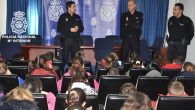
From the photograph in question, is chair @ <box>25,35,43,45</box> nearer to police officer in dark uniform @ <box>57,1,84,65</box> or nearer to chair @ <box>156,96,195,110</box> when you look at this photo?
police officer in dark uniform @ <box>57,1,84,65</box>

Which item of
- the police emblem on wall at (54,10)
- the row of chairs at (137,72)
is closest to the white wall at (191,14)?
the police emblem on wall at (54,10)

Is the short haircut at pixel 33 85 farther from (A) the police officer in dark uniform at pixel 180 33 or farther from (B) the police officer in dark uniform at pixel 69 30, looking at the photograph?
(A) the police officer in dark uniform at pixel 180 33

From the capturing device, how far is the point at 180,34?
30.6 ft

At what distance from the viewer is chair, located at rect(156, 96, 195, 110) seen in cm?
390

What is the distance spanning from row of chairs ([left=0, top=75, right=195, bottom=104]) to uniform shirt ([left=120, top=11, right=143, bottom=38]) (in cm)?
382

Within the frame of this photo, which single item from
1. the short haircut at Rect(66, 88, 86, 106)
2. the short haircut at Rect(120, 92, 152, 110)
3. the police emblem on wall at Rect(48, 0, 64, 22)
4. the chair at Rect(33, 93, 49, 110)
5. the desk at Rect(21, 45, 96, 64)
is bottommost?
the desk at Rect(21, 45, 96, 64)

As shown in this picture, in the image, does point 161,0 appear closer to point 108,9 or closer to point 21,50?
point 108,9

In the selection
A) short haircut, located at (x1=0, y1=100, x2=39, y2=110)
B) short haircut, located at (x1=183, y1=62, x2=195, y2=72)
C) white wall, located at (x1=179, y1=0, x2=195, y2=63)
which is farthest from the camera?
white wall, located at (x1=179, y1=0, x2=195, y2=63)

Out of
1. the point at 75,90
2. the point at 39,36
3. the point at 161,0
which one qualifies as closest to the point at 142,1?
the point at 161,0

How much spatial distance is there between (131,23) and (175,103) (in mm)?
5583

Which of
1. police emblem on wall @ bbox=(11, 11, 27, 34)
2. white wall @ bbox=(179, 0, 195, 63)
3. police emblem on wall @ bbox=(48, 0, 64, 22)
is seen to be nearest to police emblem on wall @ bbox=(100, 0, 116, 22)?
police emblem on wall @ bbox=(48, 0, 64, 22)

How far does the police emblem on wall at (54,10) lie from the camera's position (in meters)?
12.3

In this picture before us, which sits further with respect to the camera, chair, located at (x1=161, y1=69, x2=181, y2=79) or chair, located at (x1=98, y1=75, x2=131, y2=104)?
chair, located at (x1=161, y1=69, x2=181, y2=79)

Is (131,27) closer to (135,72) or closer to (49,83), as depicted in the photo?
(135,72)
